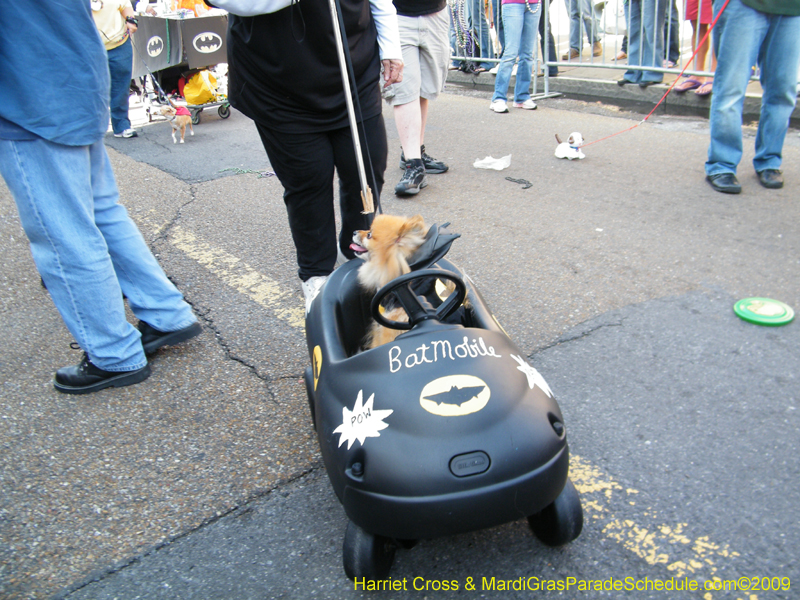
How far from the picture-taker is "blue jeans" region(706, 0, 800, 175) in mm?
3816

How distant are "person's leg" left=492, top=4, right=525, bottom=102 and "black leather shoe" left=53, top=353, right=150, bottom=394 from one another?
554 centimetres

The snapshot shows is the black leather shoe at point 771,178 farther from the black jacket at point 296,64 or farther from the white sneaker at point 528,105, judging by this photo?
the white sneaker at point 528,105

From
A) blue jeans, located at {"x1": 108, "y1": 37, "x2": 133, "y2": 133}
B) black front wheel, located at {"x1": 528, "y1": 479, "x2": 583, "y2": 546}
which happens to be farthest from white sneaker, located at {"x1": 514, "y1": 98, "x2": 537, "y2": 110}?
black front wheel, located at {"x1": 528, "y1": 479, "x2": 583, "y2": 546}

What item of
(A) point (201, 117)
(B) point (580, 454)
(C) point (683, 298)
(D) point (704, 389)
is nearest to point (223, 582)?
(B) point (580, 454)

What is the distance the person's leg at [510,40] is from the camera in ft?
21.5

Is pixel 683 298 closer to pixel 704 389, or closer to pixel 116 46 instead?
pixel 704 389

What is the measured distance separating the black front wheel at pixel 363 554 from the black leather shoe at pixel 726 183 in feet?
11.8

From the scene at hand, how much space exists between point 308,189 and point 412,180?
193 centimetres

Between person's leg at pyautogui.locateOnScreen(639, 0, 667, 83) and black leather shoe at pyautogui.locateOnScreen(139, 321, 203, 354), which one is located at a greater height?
person's leg at pyautogui.locateOnScreen(639, 0, 667, 83)

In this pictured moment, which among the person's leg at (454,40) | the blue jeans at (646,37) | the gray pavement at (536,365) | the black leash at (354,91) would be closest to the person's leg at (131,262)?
the gray pavement at (536,365)

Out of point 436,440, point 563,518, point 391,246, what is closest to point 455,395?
point 436,440

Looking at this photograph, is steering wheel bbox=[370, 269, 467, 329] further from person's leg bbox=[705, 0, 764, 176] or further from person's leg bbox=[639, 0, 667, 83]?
person's leg bbox=[639, 0, 667, 83]

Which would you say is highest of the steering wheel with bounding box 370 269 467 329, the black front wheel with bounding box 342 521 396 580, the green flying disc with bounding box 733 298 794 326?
the steering wheel with bounding box 370 269 467 329

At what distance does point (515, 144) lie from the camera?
18.6ft
